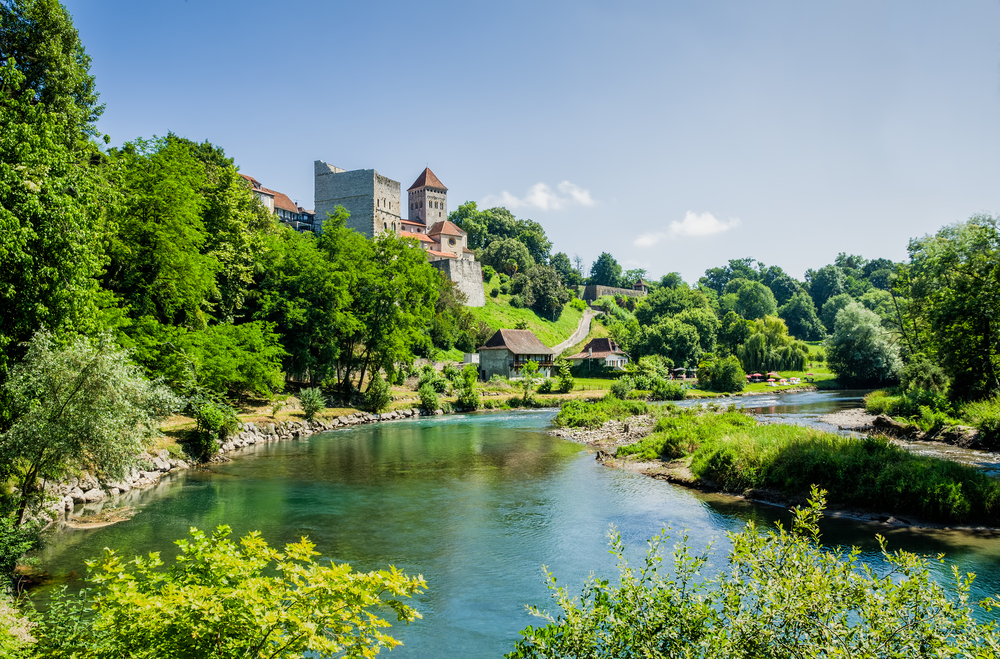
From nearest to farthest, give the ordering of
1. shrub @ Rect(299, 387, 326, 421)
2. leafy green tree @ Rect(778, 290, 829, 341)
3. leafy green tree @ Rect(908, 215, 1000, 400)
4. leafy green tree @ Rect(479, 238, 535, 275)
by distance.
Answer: leafy green tree @ Rect(908, 215, 1000, 400) < shrub @ Rect(299, 387, 326, 421) < leafy green tree @ Rect(479, 238, 535, 275) < leafy green tree @ Rect(778, 290, 829, 341)

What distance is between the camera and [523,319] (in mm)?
74438

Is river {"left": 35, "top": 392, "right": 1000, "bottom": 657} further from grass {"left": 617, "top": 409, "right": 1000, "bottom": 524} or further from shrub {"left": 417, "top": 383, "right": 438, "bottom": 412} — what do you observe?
shrub {"left": 417, "top": 383, "right": 438, "bottom": 412}

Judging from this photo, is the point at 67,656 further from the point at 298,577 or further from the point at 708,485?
the point at 708,485

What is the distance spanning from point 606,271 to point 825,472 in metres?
92.0

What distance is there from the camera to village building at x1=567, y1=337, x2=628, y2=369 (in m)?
63.2

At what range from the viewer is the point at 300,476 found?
19578mm

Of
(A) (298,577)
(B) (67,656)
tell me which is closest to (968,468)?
(A) (298,577)

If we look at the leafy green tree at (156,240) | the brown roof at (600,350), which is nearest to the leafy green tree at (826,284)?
the brown roof at (600,350)

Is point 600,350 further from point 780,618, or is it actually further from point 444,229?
point 780,618

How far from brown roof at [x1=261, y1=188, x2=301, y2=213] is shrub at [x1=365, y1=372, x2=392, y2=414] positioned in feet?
160

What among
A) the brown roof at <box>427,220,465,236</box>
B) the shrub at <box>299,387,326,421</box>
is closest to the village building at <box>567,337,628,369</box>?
the brown roof at <box>427,220,465,236</box>

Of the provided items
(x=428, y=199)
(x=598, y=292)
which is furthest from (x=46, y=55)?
(x=598, y=292)

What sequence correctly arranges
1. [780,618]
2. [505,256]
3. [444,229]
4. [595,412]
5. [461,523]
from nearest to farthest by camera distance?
[780,618]
[461,523]
[595,412]
[444,229]
[505,256]

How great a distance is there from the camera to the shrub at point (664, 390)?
47219 millimetres
